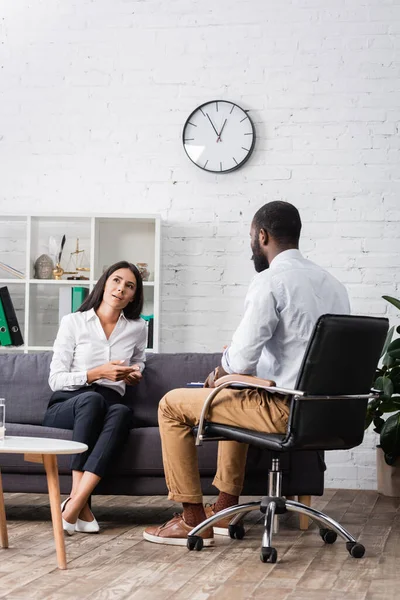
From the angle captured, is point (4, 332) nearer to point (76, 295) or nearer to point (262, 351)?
point (76, 295)

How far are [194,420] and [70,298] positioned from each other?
202cm

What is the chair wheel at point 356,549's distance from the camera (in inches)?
125

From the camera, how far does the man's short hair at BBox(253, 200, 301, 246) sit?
336 centimetres

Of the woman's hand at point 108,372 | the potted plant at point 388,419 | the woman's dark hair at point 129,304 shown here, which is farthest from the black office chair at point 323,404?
the potted plant at point 388,419

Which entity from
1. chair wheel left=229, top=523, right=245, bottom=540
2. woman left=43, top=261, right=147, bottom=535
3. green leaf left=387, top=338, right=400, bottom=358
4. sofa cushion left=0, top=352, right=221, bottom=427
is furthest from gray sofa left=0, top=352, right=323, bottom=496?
green leaf left=387, top=338, right=400, bottom=358

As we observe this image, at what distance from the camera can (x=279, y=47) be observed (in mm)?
5418

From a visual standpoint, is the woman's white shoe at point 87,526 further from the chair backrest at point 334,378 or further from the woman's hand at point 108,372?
the chair backrest at point 334,378

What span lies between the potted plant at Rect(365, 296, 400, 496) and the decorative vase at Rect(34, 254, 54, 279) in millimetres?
1940

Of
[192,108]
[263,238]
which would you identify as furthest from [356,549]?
[192,108]

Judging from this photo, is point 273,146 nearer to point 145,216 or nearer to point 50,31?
point 145,216

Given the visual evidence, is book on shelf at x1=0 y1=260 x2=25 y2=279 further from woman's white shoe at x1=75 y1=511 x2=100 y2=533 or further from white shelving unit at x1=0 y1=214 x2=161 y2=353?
woman's white shoe at x1=75 y1=511 x2=100 y2=533

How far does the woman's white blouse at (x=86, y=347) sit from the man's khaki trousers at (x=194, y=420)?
2.51ft

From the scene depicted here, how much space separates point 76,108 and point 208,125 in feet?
2.76

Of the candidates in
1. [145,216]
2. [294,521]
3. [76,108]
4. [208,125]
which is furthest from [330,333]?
[76,108]
